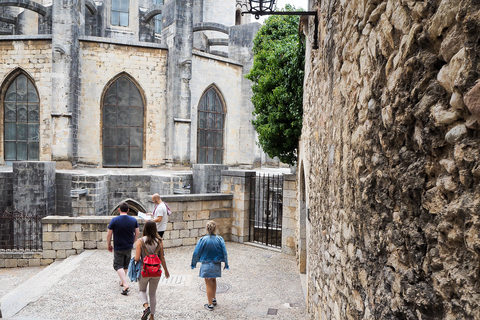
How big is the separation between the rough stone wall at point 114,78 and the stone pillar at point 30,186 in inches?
187

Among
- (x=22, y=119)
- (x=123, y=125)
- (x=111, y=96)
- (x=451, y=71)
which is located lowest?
(x=451, y=71)

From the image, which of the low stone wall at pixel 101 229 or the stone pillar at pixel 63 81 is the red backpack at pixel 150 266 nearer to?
the low stone wall at pixel 101 229

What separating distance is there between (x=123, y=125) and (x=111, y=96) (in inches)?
59.3

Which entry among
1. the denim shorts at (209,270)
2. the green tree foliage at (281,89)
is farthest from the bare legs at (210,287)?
the green tree foliage at (281,89)

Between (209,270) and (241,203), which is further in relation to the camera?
(241,203)

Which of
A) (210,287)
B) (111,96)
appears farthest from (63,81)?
(210,287)

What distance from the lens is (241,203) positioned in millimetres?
10930

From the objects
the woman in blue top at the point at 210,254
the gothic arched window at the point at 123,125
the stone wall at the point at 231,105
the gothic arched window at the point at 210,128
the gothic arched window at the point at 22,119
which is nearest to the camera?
the woman in blue top at the point at 210,254

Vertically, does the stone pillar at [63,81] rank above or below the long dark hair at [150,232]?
above

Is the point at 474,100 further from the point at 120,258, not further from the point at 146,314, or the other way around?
the point at 120,258

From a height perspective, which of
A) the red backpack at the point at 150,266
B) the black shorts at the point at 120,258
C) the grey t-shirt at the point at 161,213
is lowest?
the black shorts at the point at 120,258

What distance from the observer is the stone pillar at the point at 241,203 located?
10859 millimetres

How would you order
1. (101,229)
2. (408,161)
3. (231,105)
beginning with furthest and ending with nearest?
(231,105), (101,229), (408,161)

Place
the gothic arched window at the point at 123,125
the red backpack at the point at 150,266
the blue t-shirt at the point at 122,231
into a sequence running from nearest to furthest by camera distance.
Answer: the red backpack at the point at 150,266 < the blue t-shirt at the point at 122,231 < the gothic arched window at the point at 123,125
